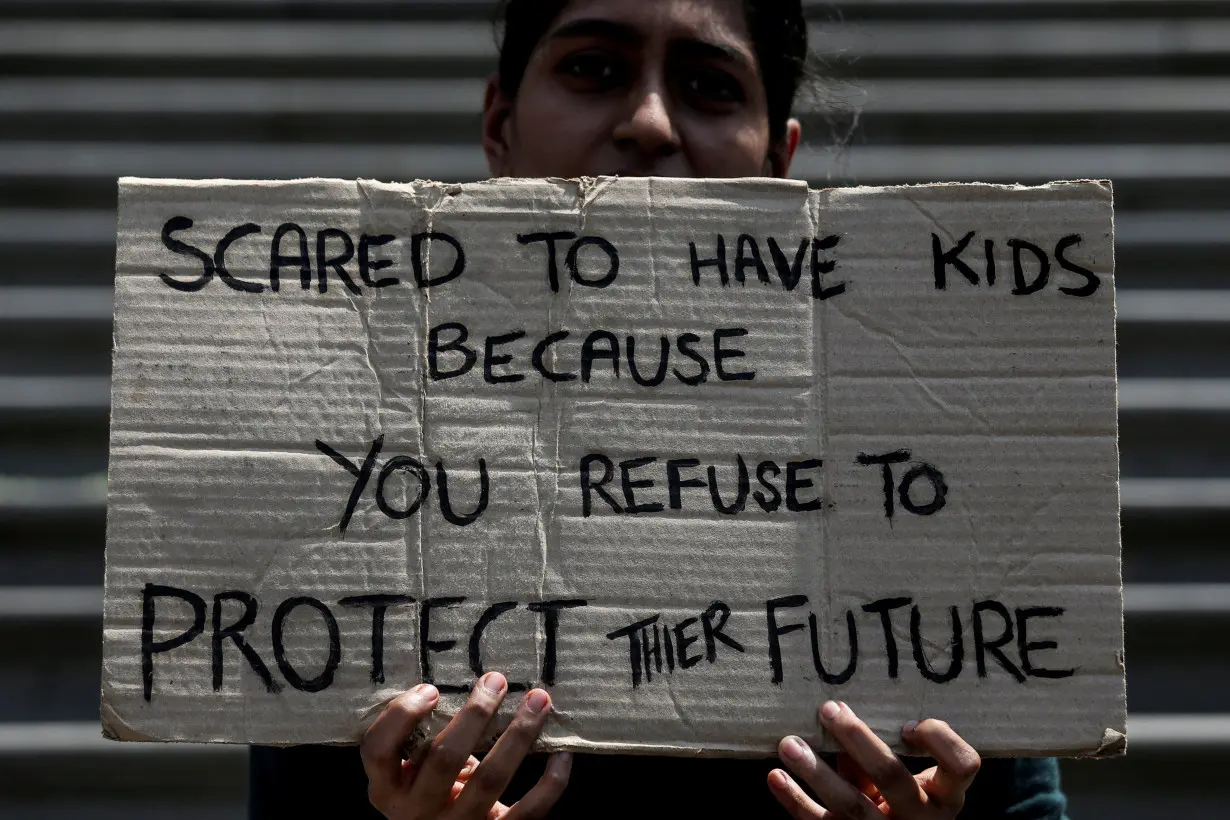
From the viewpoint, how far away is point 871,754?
1155 millimetres

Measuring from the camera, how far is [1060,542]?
1203mm

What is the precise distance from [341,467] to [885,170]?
2.04 meters

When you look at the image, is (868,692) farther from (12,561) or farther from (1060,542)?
(12,561)

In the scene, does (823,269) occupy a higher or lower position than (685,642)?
higher

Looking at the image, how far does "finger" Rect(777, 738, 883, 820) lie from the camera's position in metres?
1.16

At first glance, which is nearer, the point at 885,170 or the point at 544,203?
the point at 544,203

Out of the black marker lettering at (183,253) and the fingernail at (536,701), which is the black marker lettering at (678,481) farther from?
the black marker lettering at (183,253)

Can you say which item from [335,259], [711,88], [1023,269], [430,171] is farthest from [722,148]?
[430,171]

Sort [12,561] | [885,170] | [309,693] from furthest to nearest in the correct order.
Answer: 1. [885,170]
2. [12,561]
3. [309,693]

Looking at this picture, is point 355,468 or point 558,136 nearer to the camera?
point 355,468

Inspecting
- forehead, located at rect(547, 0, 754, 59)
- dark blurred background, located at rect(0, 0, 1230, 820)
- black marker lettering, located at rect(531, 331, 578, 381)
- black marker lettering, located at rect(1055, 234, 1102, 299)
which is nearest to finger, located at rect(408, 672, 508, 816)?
black marker lettering, located at rect(531, 331, 578, 381)

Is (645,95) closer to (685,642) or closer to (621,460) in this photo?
(621,460)

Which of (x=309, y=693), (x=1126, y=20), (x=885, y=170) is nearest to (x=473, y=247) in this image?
(x=309, y=693)

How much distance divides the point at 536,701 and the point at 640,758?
11.0 inches
